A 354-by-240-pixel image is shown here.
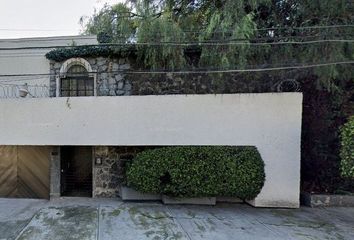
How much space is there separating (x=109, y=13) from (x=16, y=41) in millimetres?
5258

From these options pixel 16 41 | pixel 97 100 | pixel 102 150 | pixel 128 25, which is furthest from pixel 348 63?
pixel 16 41

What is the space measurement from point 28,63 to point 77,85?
2.24m

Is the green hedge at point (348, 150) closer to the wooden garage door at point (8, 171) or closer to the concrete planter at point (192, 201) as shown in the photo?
the concrete planter at point (192, 201)

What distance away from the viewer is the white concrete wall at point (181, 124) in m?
8.04

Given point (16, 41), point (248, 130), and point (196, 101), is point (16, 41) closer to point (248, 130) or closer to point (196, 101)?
point (196, 101)

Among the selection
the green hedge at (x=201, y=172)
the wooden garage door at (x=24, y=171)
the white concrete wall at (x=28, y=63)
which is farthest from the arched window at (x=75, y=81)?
the green hedge at (x=201, y=172)

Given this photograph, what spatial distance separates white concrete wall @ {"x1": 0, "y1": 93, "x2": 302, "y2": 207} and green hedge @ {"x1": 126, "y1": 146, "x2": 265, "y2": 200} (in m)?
0.31

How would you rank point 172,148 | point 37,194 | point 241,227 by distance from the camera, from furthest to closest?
1. point 37,194
2. point 172,148
3. point 241,227

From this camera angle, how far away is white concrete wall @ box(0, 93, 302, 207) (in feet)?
26.4

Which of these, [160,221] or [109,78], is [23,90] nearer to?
[109,78]

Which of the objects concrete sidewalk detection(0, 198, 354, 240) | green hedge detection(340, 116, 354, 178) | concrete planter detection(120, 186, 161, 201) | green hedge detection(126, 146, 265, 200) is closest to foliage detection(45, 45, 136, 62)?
green hedge detection(126, 146, 265, 200)

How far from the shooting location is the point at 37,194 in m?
9.81

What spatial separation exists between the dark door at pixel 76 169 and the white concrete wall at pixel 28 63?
2.68 metres

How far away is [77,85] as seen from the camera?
11.0 meters
